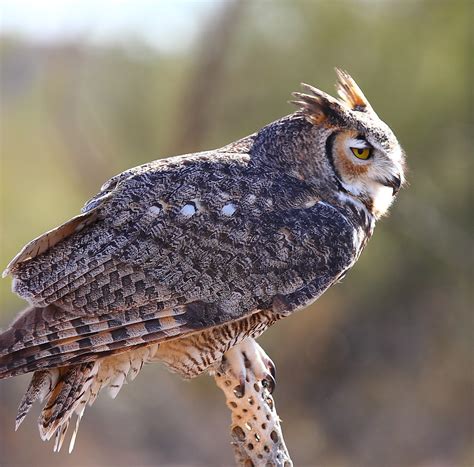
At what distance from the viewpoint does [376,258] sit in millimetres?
10547

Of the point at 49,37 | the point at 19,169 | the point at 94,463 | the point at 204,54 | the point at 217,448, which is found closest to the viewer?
the point at 94,463

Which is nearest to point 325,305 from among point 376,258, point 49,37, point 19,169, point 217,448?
point 376,258

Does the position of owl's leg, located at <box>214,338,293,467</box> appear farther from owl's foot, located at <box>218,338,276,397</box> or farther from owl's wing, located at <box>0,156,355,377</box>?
owl's wing, located at <box>0,156,355,377</box>

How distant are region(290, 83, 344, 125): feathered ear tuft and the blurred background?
19.4 feet

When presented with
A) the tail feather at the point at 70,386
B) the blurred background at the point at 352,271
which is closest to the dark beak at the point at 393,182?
the tail feather at the point at 70,386

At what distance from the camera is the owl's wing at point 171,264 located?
2912 mm

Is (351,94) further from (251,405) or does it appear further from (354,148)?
(251,405)

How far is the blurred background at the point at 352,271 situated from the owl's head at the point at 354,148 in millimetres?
5823

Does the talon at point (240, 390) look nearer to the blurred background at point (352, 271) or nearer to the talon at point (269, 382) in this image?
the talon at point (269, 382)

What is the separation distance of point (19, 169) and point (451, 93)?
7.30 metres

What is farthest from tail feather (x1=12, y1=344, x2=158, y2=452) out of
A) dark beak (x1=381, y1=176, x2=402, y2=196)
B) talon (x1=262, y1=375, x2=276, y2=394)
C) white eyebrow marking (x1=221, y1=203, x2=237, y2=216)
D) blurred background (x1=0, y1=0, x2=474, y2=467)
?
blurred background (x1=0, y1=0, x2=474, y2=467)

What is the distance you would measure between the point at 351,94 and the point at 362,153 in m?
0.38

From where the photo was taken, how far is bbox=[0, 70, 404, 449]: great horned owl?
293cm

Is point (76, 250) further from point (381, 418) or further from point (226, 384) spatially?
point (381, 418)
